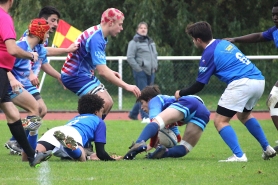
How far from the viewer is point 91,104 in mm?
9180

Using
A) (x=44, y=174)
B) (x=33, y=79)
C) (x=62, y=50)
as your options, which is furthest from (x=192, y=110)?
(x=44, y=174)

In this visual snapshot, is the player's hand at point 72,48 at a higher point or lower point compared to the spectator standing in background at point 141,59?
higher

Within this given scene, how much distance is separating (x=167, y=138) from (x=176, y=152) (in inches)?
14.0

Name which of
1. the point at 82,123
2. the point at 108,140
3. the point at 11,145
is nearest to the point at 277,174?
the point at 82,123

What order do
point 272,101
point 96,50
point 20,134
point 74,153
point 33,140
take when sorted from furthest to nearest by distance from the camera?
1. point 96,50
2. point 272,101
3. point 33,140
4. point 74,153
5. point 20,134

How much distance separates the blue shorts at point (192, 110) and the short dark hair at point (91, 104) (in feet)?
3.03

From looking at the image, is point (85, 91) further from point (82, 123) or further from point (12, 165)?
point (12, 165)

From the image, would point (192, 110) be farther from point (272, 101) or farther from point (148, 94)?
point (272, 101)

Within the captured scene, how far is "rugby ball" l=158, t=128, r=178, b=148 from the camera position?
967 cm

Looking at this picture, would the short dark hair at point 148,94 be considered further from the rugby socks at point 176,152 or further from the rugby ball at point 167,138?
the rugby socks at point 176,152

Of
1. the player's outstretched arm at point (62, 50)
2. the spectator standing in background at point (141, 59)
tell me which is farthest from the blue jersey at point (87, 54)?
the spectator standing in background at point (141, 59)

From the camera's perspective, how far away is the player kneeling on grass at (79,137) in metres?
8.62

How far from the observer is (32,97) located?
891cm

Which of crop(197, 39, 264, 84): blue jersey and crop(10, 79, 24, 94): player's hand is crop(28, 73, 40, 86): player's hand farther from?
crop(197, 39, 264, 84): blue jersey
